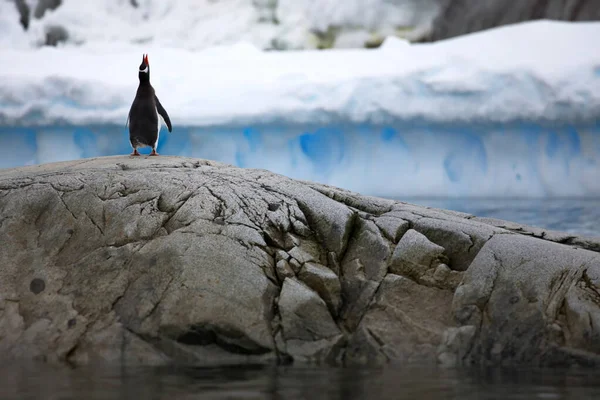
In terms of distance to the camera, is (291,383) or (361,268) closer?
(291,383)

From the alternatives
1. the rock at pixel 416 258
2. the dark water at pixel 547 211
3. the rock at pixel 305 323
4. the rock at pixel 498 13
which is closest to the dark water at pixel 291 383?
the rock at pixel 305 323

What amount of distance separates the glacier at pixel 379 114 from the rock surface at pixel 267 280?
470cm

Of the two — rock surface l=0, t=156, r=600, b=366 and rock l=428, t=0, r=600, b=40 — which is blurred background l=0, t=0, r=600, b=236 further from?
rock surface l=0, t=156, r=600, b=366

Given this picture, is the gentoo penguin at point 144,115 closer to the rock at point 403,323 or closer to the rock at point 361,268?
the rock at point 361,268

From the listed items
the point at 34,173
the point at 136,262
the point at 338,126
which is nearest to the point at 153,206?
the point at 136,262

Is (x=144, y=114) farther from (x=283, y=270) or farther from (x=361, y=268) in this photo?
(x=361, y=268)

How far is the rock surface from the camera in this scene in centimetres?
346

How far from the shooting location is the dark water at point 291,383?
2.52 metres

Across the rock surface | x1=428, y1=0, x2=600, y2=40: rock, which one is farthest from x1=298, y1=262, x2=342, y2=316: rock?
x1=428, y1=0, x2=600, y2=40: rock

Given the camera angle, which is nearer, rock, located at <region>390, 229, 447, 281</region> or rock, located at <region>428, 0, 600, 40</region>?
rock, located at <region>390, 229, 447, 281</region>

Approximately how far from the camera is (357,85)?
348 inches

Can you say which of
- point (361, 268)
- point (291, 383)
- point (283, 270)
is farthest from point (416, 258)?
point (291, 383)

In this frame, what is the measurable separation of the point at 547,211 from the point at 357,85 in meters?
2.89

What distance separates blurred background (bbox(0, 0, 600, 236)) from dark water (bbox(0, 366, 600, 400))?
5988 millimetres
